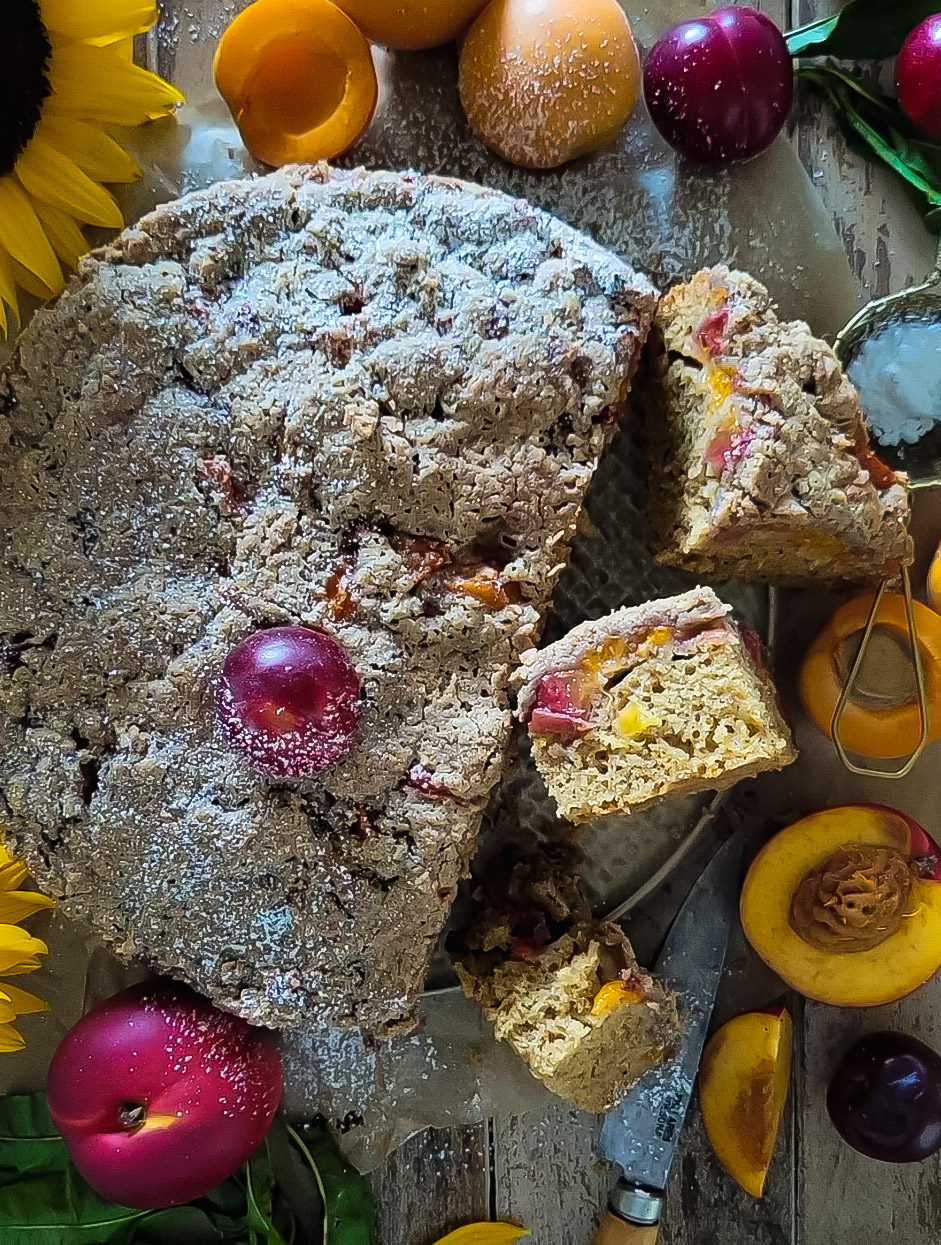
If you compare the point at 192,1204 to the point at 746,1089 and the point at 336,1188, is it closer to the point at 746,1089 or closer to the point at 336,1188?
the point at 336,1188

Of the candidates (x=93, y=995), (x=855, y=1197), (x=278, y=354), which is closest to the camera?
(x=278, y=354)

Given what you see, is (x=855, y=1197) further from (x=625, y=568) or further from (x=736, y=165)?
(x=736, y=165)

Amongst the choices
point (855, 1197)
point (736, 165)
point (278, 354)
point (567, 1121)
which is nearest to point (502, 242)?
point (278, 354)

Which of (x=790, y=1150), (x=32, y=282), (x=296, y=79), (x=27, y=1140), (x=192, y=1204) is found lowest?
(x=790, y=1150)

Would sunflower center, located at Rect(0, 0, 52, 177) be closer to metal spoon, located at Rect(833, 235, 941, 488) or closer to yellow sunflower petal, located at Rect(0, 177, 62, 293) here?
yellow sunflower petal, located at Rect(0, 177, 62, 293)

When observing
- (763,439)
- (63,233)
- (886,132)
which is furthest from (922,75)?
(63,233)

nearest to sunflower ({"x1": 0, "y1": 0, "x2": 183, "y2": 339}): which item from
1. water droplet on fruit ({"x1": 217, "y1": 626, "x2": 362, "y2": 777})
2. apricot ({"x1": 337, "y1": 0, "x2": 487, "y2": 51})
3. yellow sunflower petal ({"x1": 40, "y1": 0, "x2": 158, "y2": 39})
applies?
yellow sunflower petal ({"x1": 40, "y1": 0, "x2": 158, "y2": 39})

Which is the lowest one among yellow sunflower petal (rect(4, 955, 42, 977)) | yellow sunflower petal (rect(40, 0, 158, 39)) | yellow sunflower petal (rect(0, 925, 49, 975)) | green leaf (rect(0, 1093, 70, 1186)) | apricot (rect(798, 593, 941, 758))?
green leaf (rect(0, 1093, 70, 1186))
